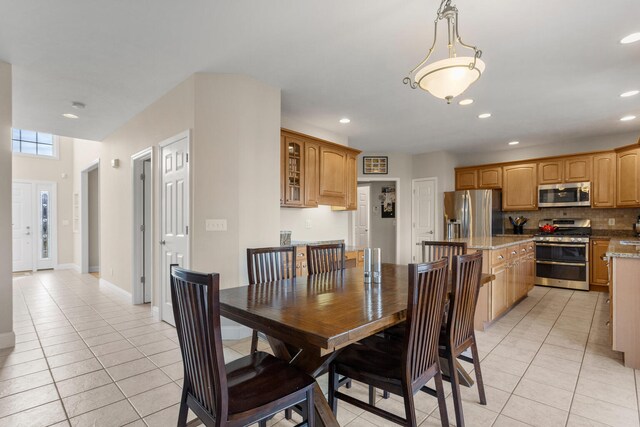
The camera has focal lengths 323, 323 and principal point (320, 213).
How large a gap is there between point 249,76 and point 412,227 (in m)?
4.73

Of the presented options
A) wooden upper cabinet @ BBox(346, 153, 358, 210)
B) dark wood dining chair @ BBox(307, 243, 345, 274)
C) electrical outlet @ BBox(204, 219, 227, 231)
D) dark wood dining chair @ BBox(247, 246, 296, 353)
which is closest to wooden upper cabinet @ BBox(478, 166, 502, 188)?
wooden upper cabinet @ BBox(346, 153, 358, 210)

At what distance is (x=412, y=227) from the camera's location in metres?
6.79

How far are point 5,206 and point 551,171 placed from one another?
758 centimetres

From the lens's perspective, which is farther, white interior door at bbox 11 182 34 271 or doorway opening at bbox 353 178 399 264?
doorway opening at bbox 353 178 399 264

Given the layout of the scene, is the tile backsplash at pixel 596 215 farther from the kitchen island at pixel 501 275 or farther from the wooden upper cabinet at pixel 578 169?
the kitchen island at pixel 501 275

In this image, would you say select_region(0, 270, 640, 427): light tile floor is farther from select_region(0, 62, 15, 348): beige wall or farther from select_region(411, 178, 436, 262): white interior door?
select_region(411, 178, 436, 262): white interior door

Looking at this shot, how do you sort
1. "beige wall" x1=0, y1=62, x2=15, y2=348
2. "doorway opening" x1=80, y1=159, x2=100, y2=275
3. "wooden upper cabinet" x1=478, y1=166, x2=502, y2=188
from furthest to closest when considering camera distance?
1. "doorway opening" x1=80, y1=159, x2=100, y2=275
2. "wooden upper cabinet" x1=478, y1=166, x2=502, y2=188
3. "beige wall" x1=0, y1=62, x2=15, y2=348

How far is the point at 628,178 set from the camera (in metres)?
4.98

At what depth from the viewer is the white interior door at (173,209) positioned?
329 cm

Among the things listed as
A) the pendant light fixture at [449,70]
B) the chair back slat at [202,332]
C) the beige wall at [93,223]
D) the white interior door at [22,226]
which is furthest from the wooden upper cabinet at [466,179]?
the white interior door at [22,226]

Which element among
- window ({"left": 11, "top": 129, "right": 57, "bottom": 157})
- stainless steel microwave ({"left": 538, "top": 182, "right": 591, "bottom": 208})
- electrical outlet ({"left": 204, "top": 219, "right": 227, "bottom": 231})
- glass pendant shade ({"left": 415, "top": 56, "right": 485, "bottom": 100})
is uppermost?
window ({"left": 11, "top": 129, "right": 57, "bottom": 157})

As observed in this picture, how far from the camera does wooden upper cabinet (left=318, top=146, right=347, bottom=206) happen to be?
452 cm

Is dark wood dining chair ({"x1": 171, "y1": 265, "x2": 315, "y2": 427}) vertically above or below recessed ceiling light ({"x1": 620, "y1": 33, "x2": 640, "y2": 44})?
below

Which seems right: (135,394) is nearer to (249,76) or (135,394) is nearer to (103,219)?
(249,76)
